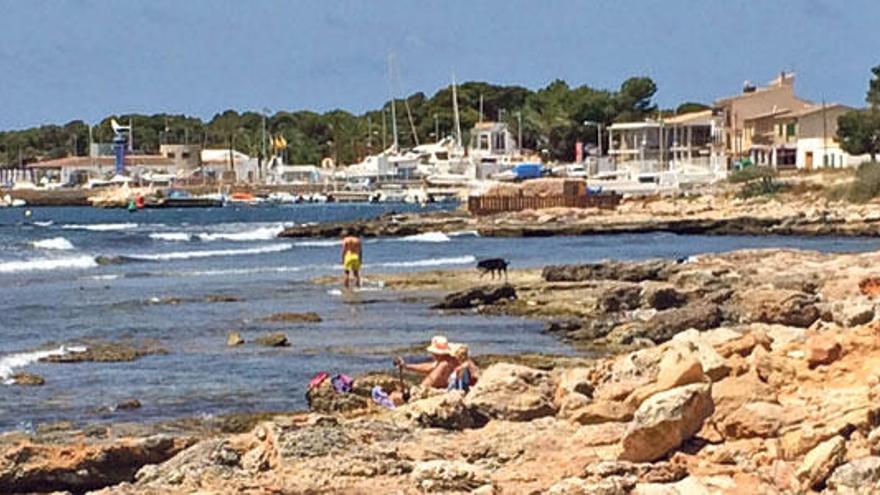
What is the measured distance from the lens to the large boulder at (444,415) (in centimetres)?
1367

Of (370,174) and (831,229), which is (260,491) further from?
(370,174)

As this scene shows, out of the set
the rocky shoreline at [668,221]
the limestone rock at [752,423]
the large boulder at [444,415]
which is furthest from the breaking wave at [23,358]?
the rocky shoreline at [668,221]

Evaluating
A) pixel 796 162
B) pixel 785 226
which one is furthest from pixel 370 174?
pixel 785 226

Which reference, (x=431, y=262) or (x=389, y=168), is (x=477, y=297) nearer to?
(x=431, y=262)

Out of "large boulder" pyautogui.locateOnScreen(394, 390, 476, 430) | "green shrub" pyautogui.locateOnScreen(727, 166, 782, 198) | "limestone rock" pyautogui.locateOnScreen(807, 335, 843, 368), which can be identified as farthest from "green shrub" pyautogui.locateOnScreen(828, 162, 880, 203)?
"large boulder" pyautogui.locateOnScreen(394, 390, 476, 430)

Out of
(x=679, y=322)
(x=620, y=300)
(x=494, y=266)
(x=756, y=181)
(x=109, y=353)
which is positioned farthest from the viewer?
(x=756, y=181)

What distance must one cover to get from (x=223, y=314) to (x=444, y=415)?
62.0 feet

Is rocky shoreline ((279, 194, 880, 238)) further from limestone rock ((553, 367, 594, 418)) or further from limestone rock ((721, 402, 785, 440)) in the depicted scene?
limestone rock ((721, 402, 785, 440))

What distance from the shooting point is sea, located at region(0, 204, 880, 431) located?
20.1 meters

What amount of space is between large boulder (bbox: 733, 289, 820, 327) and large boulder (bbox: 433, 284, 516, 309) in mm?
7623

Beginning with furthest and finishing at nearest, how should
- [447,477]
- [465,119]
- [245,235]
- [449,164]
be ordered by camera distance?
[465,119], [449,164], [245,235], [447,477]

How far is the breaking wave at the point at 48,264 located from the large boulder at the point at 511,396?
39.0 m

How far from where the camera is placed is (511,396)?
46.4ft

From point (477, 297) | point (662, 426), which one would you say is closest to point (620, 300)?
point (477, 297)
